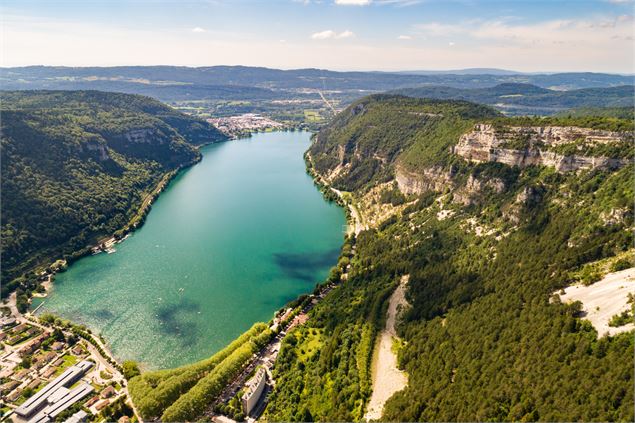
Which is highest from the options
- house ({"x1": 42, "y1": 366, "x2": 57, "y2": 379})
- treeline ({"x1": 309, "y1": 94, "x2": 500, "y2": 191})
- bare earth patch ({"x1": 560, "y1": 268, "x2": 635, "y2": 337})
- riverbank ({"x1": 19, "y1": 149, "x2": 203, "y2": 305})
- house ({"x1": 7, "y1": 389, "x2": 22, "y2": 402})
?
treeline ({"x1": 309, "y1": 94, "x2": 500, "y2": 191})

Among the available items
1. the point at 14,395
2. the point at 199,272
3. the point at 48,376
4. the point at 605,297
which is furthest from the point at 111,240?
the point at 605,297

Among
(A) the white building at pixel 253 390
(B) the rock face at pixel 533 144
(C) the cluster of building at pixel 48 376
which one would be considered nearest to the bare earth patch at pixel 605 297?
(B) the rock face at pixel 533 144

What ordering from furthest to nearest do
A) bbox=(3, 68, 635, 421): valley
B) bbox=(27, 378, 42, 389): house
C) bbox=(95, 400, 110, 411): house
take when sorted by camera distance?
1. bbox=(27, 378, 42, 389): house
2. bbox=(95, 400, 110, 411): house
3. bbox=(3, 68, 635, 421): valley

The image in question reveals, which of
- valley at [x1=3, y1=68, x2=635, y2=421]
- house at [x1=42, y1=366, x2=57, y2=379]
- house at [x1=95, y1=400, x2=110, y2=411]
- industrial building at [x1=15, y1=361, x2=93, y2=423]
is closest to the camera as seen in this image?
valley at [x1=3, y1=68, x2=635, y2=421]

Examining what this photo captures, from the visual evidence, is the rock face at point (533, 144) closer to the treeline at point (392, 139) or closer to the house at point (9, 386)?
the treeline at point (392, 139)

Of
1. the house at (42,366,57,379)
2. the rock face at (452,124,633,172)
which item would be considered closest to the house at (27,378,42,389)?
the house at (42,366,57,379)

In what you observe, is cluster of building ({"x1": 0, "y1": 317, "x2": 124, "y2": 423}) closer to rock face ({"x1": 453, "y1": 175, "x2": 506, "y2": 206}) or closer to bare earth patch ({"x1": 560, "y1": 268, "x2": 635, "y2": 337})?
bare earth patch ({"x1": 560, "y1": 268, "x2": 635, "y2": 337})

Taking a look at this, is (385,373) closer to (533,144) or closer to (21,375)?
(21,375)

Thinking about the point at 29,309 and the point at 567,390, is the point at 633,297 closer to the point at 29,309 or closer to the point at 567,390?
the point at 567,390
